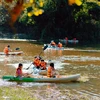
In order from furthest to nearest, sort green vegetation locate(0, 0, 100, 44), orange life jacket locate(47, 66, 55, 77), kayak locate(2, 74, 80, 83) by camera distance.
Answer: green vegetation locate(0, 0, 100, 44) → orange life jacket locate(47, 66, 55, 77) → kayak locate(2, 74, 80, 83)

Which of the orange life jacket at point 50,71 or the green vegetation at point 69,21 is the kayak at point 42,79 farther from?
the green vegetation at point 69,21

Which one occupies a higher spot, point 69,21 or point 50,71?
point 69,21

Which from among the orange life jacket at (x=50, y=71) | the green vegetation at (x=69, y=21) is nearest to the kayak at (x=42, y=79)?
the orange life jacket at (x=50, y=71)

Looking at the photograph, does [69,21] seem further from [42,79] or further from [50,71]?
[42,79]

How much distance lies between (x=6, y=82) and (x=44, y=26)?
3296cm

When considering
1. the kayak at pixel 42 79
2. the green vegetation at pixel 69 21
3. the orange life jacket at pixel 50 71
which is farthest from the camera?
the green vegetation at pixel 69 21

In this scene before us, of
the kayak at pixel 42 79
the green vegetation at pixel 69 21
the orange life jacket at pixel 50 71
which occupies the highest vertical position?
the green vegetation at pixel 69 21

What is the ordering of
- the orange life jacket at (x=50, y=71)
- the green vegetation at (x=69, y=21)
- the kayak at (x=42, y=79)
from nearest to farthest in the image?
the kayak at (x=42, y=79) < the orange life jacket at (x=50, y=71) < the green vegetation at (x=69, y=21)

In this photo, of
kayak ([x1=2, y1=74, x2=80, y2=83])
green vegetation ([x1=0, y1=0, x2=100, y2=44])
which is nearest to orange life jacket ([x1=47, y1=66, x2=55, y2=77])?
kayak ([x1=2, y1=74, x2=80, y2=83])

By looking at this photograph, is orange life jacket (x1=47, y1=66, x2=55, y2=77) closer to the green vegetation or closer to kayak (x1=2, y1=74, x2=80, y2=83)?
kayak (x1=2, y1=74, x2=80, y2=83)

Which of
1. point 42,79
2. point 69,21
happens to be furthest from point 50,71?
point 69,21

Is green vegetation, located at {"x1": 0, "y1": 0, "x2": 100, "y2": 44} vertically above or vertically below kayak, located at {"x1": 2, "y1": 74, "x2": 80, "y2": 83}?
above

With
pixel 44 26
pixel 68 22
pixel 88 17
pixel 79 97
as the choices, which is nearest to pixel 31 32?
pixel 44 26

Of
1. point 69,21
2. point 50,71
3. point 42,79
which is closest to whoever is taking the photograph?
point 42,79
